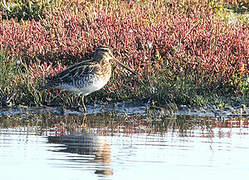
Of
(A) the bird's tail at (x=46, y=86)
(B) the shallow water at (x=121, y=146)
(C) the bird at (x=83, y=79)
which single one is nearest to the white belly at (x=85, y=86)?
(C) the bird at (x=83, y=79)

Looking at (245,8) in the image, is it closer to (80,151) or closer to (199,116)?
(199,116)

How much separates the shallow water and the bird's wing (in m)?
0.53

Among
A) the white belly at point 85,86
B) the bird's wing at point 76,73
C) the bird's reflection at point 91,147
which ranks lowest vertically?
the bird's reflection at point 91,147

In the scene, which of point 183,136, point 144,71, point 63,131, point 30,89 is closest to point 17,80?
point 30,89

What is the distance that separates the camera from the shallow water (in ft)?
18.8

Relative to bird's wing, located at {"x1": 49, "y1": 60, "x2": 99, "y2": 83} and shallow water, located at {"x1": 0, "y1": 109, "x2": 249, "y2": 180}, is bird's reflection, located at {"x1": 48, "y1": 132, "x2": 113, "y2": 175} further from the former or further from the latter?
bird's wing, located at {"x1": 49, "y1": 60, "x2": 99, "y2": 83}

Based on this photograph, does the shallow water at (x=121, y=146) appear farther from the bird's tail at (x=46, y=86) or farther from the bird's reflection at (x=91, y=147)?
the bird's tail at (x=46, y=86)

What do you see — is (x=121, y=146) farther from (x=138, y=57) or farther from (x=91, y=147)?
(x=138, y=57)

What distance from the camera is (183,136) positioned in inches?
301

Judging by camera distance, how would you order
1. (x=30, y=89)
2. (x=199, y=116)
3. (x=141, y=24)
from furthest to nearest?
1. (x=141, y=24)
2. (x=30, y=89)
3. (x=199, y=116)

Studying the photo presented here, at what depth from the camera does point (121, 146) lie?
6.99 metres

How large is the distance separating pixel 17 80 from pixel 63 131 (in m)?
2.75

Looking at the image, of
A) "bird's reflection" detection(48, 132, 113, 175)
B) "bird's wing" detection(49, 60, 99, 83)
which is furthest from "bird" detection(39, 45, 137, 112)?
"bird's reflection" detection(48, 132, 113, 175)

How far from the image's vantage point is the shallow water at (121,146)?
226 inches
